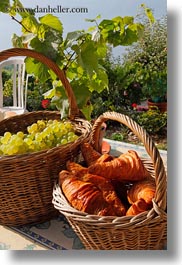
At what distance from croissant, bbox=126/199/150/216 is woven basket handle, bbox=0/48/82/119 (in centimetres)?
28

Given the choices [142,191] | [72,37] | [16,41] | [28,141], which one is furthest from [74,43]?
[142,191]

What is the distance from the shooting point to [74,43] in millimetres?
692

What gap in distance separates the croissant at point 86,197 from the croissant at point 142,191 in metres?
0.04

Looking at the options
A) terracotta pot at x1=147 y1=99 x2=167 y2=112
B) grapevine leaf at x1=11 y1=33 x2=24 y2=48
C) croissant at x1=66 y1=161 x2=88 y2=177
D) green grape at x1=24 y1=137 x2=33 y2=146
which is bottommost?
croissant at x1=66 y1=161 x2=88 y2=177

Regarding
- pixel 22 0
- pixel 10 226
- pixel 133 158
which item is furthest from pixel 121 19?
pixel 10 226

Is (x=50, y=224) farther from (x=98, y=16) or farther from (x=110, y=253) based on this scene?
(x=98, y=16)

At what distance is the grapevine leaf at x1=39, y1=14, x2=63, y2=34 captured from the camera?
0.65 metres

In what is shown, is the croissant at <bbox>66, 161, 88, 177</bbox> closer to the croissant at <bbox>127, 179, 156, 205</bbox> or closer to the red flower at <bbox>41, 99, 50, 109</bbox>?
the croissant at <bbox>127, 179, 156, 205</bbox>

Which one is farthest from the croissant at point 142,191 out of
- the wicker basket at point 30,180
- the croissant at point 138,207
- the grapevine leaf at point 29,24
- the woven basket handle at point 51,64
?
the grapevine leaf at point 29,24

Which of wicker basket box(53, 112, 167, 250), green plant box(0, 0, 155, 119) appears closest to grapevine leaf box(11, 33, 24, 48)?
green plant box(0, 0, 155, 119)

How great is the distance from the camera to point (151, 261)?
55cm

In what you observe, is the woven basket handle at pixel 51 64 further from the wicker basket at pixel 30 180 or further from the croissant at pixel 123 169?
the croissant at pixel 123 169

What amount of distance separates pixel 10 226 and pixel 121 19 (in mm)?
409

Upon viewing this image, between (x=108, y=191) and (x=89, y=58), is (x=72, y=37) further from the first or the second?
(x=108, y=191)
